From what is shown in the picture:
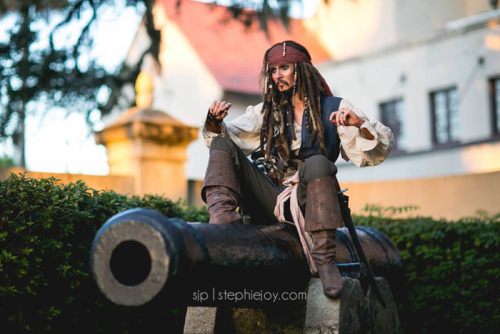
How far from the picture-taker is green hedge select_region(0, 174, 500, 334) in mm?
4297

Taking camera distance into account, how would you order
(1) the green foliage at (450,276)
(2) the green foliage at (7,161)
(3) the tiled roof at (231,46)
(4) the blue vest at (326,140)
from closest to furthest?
(4) the blue vest at (326,140), (1) the green foliage at (450,276), (2) the green foliage at (7,161), (3) the tiled roof at (231,46)

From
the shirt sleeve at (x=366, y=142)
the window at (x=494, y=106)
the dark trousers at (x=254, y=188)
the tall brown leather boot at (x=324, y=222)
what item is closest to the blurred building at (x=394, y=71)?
the window at (x=494, y=106)

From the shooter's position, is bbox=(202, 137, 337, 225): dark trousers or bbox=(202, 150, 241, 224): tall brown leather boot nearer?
bbox=(202, 150, 241, 224): tall brown leather boot

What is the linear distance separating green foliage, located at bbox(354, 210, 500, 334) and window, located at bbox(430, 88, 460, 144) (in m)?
11.4

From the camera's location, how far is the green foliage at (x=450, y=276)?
6344 millimetres

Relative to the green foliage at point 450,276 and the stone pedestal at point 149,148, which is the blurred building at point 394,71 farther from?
the green foliage at point 450,276

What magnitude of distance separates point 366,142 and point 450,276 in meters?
2.79

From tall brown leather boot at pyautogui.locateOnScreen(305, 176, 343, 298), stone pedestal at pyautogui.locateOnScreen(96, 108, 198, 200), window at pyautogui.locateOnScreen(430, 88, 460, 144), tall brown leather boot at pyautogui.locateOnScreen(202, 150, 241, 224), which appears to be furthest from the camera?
window at pyautogui.locateOnScreen(430, 88, 460, 144)

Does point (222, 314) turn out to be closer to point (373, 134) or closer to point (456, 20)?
point (373, 134)

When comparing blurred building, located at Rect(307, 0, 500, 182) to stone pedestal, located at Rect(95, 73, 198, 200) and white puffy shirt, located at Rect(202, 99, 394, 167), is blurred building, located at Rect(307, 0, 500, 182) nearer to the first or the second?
stone pedestal, located at Rect(95, 73, 198, 200)

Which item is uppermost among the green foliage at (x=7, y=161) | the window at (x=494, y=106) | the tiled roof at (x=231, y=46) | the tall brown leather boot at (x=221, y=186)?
the tiled roof at (x=231, y=46)

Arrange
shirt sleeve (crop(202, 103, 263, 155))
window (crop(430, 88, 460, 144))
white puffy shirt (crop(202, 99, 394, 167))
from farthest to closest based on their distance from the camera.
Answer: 1. window (crop(430, 88, 460, 144))
2. shirt sleeve (crop(202, 103, 263, 155))
3. white puffy shirt (crop(202, 99, 394, 167))

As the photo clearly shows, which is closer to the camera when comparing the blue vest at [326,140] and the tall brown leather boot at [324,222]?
the tall brown leather boot at [324,222]

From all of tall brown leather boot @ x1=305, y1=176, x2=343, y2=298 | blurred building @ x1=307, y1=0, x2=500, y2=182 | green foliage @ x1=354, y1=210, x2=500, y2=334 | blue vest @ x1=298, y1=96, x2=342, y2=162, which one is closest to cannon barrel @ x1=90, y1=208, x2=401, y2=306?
tall brown leather boot @ x1=305, y1=176, x2=343, y2=298
